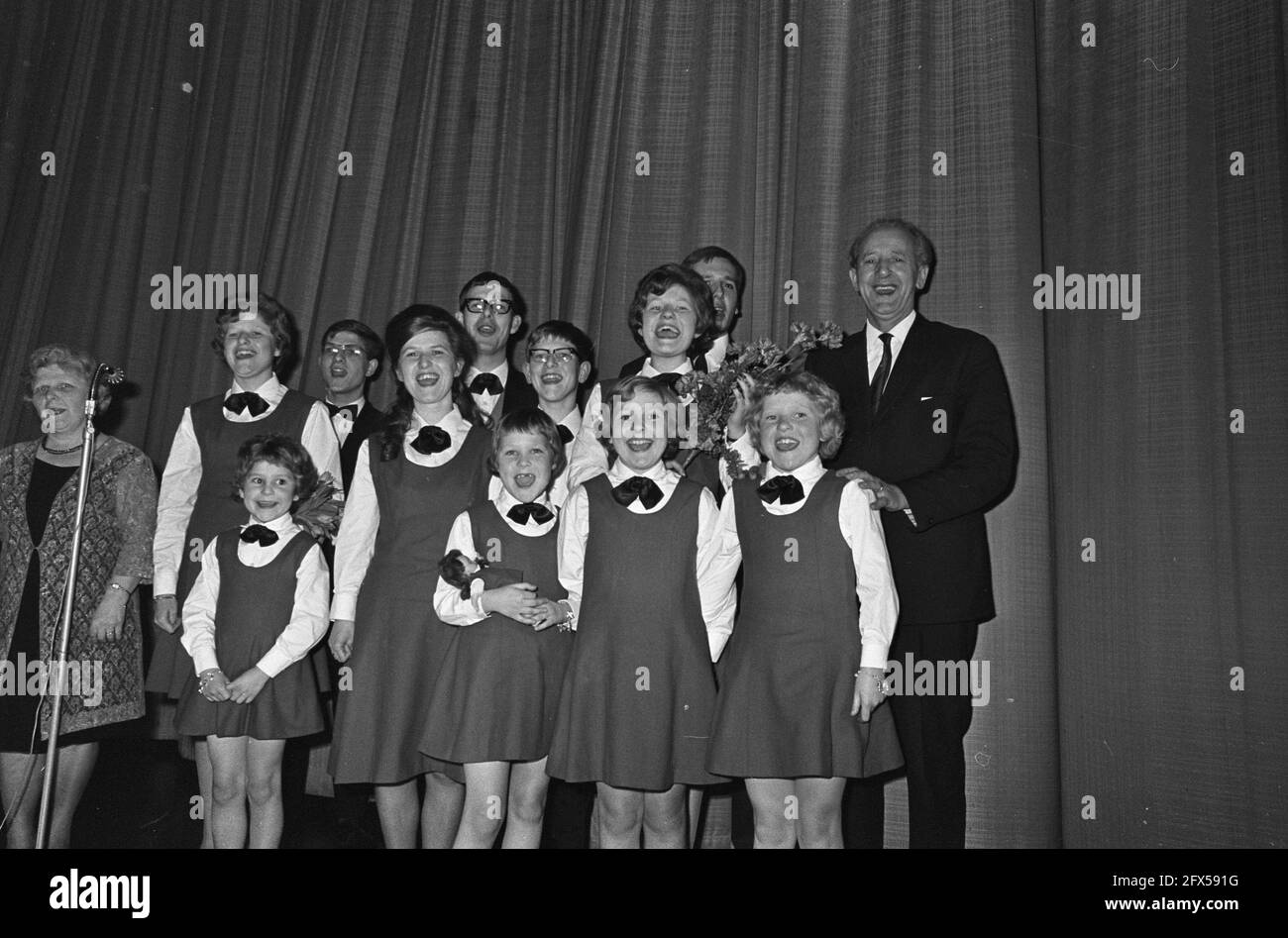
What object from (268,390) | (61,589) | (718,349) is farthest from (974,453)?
(61,589)

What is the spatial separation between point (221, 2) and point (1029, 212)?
3211 millimetres

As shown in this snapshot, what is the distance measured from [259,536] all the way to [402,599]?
403 mm

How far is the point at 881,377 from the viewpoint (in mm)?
3062

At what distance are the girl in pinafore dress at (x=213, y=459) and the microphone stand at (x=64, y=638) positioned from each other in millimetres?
243

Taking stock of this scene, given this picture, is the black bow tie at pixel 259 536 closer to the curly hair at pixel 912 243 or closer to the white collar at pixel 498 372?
the white collar at pixel 498 372

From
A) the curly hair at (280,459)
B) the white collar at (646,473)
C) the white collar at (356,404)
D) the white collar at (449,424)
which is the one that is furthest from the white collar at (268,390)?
the white collar at (646,473)

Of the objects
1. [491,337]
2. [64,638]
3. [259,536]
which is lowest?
[64,638]

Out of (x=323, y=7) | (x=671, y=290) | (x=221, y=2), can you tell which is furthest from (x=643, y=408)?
(x=221, y=2)

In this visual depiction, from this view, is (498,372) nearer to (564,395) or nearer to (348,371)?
(564,395)

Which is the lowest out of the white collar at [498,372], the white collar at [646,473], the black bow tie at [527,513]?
the black bow tie at [527,513]

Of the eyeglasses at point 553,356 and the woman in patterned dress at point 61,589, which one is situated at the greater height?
the eyeglasses at point 553,356

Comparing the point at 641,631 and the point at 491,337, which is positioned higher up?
the point at 491,337

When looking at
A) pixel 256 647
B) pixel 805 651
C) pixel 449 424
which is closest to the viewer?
pixel 805 651

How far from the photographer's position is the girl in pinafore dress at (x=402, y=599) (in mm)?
2996
